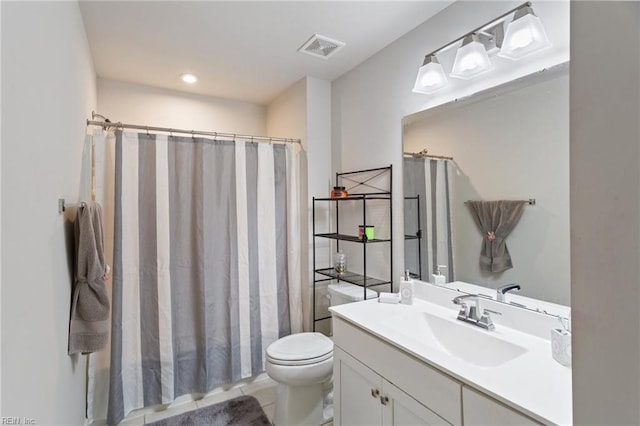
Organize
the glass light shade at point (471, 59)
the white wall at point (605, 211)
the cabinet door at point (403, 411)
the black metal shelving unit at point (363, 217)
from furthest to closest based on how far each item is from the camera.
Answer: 1. the black metal shelving unit at point (363, 217)
2. the glass light shade at point (471, 59)
3. the cabinet door at point (403, 411)
4. the white wall at point (605, 211)

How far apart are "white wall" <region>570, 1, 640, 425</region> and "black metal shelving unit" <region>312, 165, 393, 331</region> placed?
1567 mm

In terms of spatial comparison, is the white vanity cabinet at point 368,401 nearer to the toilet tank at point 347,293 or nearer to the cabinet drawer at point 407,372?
the cabinet drawer at point 407,372

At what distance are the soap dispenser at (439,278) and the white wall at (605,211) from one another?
1.31 m

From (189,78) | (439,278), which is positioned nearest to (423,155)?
(439,278)

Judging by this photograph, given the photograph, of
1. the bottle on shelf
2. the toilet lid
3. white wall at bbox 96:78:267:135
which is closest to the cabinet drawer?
the toilet lid

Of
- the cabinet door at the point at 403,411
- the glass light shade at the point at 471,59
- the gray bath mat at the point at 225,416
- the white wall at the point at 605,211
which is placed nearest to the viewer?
the white wall at the point at 605,211

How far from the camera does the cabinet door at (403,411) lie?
1.14 metres

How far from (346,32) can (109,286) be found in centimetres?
227

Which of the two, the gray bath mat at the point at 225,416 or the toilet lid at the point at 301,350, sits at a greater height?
the toilet lid at the point at 301,350

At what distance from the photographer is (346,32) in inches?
78.6

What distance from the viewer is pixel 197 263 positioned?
2.31 metres

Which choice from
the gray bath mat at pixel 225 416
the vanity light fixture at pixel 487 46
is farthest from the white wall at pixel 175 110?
the gray bath mat at pixel 225 416

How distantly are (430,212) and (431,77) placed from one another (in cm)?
77

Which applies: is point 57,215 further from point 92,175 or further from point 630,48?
point 630,48
